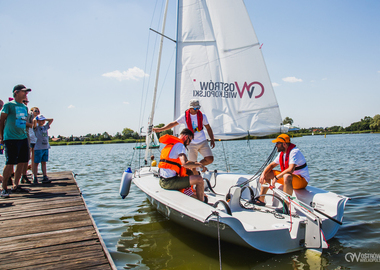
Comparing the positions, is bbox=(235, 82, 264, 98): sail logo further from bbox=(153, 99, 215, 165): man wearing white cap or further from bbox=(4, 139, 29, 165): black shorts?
bbox=(4, 139, 29, 165): black shorts

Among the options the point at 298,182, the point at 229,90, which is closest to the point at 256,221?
the point at 298,182

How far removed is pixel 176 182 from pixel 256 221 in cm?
134

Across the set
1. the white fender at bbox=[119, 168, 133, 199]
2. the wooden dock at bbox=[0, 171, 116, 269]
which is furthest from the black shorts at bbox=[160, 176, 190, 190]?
the white fender at bbox=[119, 168, 133, 199]

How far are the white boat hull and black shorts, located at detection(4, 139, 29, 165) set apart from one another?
7.69 feet

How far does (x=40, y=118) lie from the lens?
5.74 meters

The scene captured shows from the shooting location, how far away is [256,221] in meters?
3.62

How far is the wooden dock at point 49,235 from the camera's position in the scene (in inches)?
97.9

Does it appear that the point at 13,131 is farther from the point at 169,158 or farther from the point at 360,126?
the point at 360,126

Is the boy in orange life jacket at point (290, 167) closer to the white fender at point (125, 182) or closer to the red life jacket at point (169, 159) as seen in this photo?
the red life jacket at point (169, 159)

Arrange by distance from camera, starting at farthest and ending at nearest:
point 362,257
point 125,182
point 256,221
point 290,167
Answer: point 125,182 < point 290,167 < point 256,221 < point 362,257

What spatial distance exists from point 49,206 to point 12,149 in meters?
1.23

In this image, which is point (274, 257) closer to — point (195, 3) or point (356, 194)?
point (356, 194)

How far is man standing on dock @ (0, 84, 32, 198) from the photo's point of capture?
4.48m

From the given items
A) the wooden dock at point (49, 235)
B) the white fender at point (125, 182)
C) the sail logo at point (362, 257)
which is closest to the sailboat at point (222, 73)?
the white fender at point (125, 182)
